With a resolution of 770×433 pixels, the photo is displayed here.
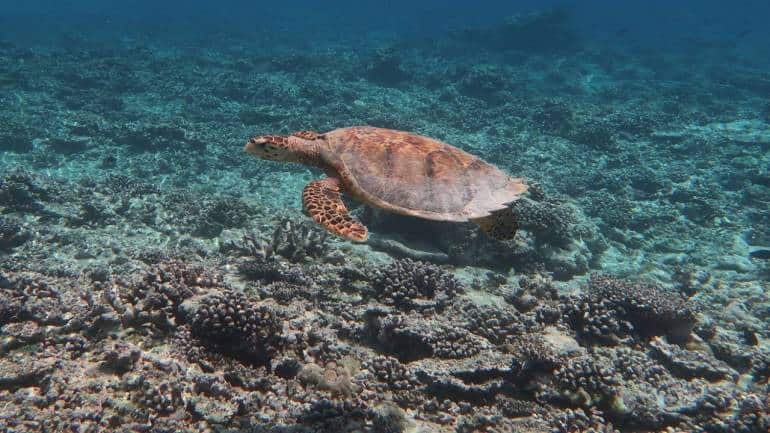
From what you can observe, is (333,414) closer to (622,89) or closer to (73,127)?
(73,127)

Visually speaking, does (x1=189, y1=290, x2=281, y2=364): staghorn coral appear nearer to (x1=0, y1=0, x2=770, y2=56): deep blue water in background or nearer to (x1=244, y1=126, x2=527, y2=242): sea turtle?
(x1=244, y1=126, x2=527, y2=242): sea turtle

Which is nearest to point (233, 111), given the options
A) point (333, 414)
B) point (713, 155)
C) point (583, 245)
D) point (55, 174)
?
point (55, 174)

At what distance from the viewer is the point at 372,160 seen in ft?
17.0

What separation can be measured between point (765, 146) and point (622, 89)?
9.81 m

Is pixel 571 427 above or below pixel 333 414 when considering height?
below

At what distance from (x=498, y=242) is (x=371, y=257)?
8.90 feet

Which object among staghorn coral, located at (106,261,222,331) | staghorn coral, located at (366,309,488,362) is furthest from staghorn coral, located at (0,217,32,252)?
staghorn coral, located at (366,309,488,362)

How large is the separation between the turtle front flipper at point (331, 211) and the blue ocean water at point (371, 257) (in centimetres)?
3

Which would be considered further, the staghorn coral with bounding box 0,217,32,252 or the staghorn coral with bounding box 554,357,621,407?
the staghorn coral with bounding box 0,217,32,252

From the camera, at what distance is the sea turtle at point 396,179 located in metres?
4.86

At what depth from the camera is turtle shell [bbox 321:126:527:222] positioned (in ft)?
16.0

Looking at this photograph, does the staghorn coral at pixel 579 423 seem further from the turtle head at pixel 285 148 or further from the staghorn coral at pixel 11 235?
the staghorn coral at pixel 11 235

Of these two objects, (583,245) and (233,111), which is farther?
(233,111)

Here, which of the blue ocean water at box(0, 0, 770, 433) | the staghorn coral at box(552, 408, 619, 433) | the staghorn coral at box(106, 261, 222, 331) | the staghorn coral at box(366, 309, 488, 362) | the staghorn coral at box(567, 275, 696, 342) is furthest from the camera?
the staghorn coral at box(567, 275, 696, 342)
